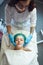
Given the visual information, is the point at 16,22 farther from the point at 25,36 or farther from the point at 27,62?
the point at 27,62

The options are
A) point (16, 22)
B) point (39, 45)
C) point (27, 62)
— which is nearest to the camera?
point (27, 62)

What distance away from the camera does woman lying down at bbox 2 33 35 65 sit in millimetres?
1305

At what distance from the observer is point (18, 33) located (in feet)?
4.61

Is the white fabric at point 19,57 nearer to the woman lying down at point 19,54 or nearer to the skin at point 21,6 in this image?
the woman lying down at point 19,54

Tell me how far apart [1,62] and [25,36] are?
0.80 feet

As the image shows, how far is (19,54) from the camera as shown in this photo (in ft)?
4.40

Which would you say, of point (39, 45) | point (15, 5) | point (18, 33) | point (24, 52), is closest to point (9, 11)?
point (15, 5)

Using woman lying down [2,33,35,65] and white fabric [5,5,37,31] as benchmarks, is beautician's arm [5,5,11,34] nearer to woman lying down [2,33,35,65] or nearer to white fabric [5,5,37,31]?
white fabric [5,5,37,31]

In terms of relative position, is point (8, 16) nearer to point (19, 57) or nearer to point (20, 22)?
point (20, 22)

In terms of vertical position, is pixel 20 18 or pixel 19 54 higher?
pixel 20 18

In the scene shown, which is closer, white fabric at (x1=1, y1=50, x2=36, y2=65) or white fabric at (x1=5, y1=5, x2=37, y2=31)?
white fabric at (x1=1, y1=50, x2=36, y2=65)

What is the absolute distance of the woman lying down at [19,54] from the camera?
1305 millimetres

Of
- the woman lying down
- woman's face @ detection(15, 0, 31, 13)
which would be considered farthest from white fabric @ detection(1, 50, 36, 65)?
woman's face @ detection(15, 0, 31, 13)

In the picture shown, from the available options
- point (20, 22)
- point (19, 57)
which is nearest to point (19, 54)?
point (19, 57)
